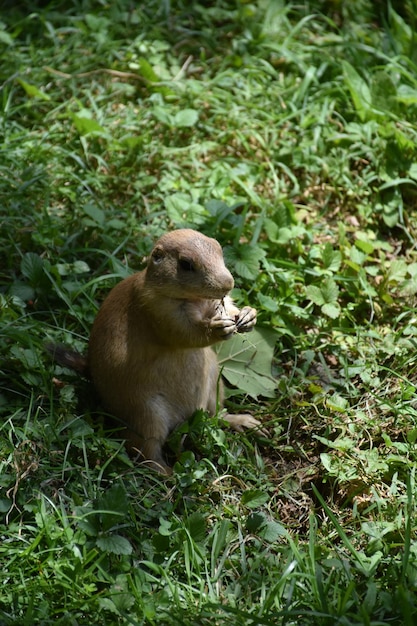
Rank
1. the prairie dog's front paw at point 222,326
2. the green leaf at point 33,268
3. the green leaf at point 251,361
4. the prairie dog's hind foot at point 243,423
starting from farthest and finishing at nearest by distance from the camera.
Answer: the green leaf at point 33,268 < the green leaf at point 251,361 < the prairie dog's hind foot at point 243,423 < the prairie dog's front paw at point 222,326

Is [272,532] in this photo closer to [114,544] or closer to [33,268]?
[114,544]

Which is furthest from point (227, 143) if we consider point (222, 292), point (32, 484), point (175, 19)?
point (32, 484)

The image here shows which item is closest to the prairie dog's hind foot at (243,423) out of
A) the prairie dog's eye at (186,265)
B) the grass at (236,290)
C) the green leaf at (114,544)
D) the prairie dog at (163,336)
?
the grass at (236,290)

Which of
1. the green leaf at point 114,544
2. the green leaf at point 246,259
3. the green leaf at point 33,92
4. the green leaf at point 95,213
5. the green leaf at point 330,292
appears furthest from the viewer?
the green leaf at point 33,92

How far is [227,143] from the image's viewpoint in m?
7.00

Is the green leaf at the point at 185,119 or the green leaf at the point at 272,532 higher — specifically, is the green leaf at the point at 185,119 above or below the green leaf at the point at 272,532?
above

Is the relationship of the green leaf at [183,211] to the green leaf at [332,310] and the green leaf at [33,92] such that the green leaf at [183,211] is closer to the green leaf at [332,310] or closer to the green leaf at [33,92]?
the green leaf at [332,310]

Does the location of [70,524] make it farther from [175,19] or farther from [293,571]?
[175,19]

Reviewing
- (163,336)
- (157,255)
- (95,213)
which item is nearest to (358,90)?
→ (95,213)

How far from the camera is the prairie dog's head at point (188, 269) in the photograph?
4660mm

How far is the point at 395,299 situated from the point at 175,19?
364 cm

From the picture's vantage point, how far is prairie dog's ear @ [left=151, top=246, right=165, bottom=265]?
15.8ft

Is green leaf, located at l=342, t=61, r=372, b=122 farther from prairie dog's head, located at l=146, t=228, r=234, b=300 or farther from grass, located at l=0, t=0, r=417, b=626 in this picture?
prairie dog's head, located at l=146, t=228, r=234, b=300

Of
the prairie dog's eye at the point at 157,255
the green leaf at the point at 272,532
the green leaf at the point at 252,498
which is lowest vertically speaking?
the green leaf at the point at 252,498
